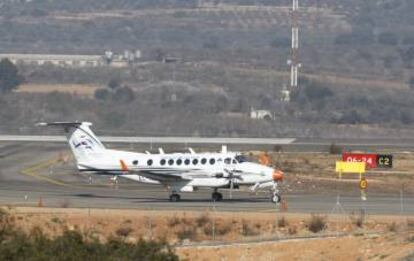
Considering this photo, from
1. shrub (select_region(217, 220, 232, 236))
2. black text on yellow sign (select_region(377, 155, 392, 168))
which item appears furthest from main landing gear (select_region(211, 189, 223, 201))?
black text on yellow sign (select_region(377, 155, 392, 168))

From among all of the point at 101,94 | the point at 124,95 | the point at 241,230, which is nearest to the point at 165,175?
the point at 241,230

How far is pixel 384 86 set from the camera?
654ft

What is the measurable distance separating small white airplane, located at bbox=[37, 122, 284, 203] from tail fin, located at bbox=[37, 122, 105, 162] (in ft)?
0.31

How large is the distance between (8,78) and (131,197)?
11391cm

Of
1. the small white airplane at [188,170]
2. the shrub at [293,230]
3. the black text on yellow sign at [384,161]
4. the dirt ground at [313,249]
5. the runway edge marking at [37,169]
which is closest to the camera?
the dirt ground at [313,249]

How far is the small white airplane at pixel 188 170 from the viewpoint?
2800 inches

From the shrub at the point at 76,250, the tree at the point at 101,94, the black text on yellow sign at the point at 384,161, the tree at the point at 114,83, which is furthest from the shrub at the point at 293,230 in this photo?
the tree at the point at 114,83

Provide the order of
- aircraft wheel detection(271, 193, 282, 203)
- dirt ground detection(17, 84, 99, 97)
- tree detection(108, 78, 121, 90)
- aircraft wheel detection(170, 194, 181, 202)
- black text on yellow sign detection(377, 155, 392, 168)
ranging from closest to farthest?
1. aircraft wheel detection(271, 193, 282, 203)
2. aircraft wheel detection(170, 194, 181, 202)
3. black text on yellow sign detection(377, 155, 392, 168)
4. dirt ground detection(17, 84, 99, 97)
5. tree detection(108, 78, 121, 90)

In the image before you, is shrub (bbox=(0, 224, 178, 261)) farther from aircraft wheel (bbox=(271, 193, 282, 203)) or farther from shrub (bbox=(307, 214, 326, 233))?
aircraft wheel (bbox=(271, 193, 282, 203))

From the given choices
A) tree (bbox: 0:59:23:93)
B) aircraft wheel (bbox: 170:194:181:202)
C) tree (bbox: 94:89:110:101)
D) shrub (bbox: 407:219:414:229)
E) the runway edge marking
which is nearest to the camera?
shrub (bbox: 407:219:414:229)

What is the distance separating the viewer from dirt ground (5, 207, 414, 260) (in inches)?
2141

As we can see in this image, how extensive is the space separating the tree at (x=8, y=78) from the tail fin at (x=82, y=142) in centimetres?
10769

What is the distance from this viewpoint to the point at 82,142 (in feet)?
248

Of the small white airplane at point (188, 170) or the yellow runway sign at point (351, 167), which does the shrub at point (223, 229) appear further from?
the yellow runway sign at point (351, 167)
